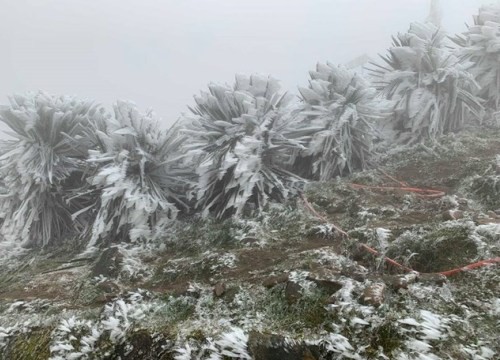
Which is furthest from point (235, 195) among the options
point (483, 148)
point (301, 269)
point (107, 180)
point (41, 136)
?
point (483, 148)

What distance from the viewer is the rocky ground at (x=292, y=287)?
2002mm

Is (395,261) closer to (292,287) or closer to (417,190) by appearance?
(292,287)

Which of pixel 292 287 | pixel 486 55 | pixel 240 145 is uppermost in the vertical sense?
pixel 486 55

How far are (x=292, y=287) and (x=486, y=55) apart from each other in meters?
5.06

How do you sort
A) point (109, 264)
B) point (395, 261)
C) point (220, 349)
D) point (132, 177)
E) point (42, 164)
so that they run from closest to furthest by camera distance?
point (220, 349) < point (395, 261) < point (109, 264) < point (132, 177) < point (42, 164)

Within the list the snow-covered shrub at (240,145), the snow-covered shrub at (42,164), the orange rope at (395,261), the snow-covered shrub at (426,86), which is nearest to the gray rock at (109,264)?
the snow-covered shrub at (240,145)

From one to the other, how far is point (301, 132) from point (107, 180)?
82.1 inches

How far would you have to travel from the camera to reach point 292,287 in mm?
2449

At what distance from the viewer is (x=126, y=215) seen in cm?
414

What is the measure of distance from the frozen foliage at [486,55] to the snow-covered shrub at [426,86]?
1.53 feet

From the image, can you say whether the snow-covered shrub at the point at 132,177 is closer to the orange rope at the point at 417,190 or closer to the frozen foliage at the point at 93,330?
the frozen foliage at the point at 93,330

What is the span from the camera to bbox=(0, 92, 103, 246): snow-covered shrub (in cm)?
448

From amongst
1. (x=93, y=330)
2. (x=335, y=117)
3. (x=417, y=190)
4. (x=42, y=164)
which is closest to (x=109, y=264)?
(x=93, y=330)

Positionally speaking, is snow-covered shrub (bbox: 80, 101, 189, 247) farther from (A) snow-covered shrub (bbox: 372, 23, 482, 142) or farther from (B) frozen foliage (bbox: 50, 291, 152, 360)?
(A) snow-covered shrub (bbox: 372, 23, 482, 142)
